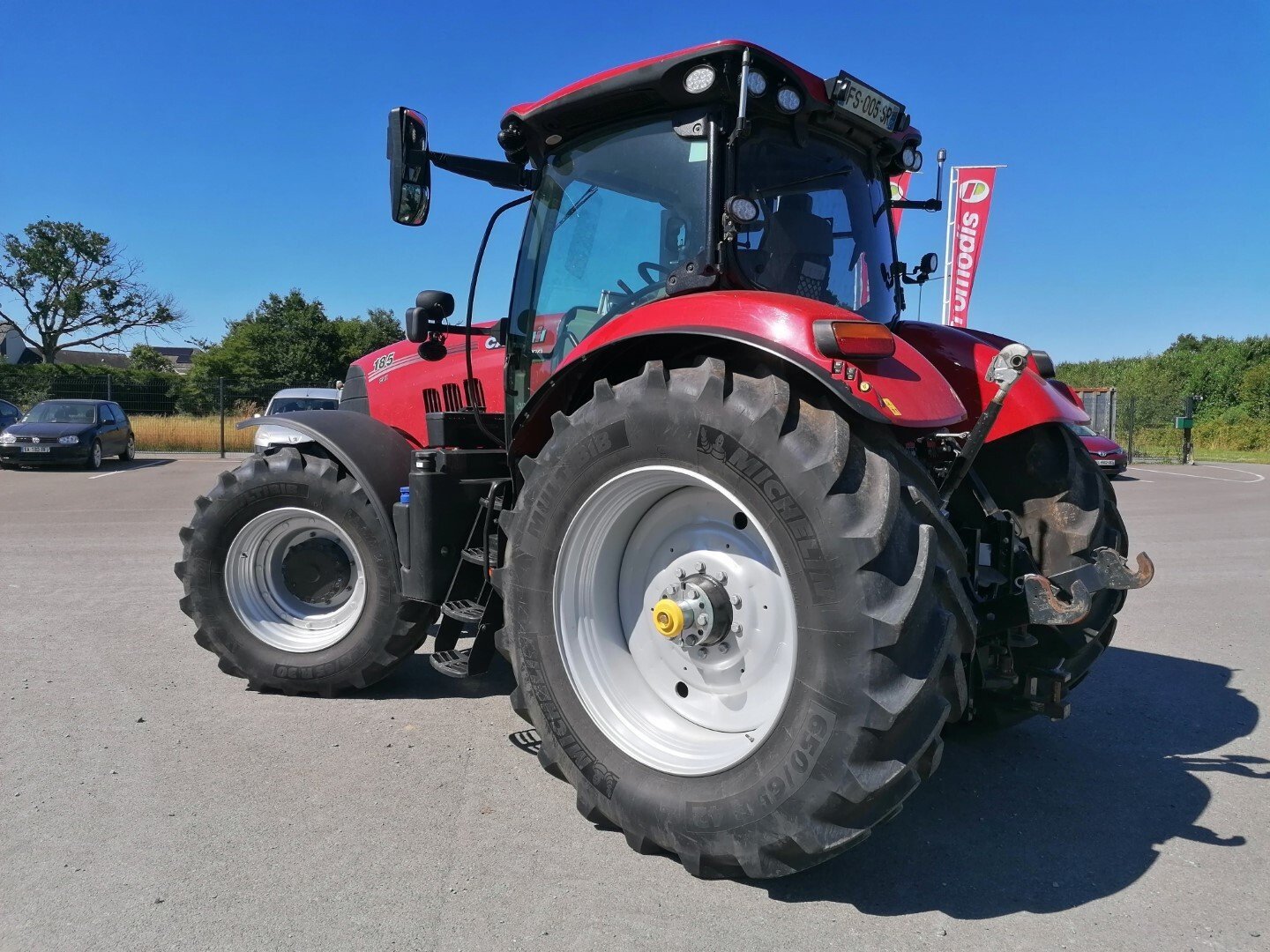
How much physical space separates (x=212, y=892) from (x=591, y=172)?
2809mm

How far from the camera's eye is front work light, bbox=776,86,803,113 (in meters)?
3.05

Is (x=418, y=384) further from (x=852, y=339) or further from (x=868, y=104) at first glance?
(x=852, y=339)

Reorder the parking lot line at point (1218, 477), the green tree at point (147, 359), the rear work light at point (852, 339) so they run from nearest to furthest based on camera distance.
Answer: the rear work light at point (852, 339)
the parking lot line at point (1218, 477)
the green tree at point (147, 359)

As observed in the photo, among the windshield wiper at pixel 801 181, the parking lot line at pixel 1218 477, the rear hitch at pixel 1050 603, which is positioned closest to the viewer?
the rear hitch at pixel 1050 603

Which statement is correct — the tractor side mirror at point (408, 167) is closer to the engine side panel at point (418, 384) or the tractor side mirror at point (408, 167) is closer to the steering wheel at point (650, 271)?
→ the engine side panel at point (418, 384)

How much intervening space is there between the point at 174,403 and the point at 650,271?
25.7 m

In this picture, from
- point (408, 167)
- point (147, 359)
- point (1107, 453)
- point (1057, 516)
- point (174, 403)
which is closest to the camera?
point (1057, 516)

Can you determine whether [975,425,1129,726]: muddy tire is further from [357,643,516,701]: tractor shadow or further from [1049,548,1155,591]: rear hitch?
[357,643,516,701]: tractor shadow

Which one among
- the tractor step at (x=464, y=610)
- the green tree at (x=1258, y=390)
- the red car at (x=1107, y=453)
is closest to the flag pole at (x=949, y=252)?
the red car at (x=1107, y=453)

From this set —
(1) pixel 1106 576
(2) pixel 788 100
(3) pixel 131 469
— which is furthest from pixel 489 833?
(3) pixel 131 469

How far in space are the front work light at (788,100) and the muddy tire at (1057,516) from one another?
151 cm

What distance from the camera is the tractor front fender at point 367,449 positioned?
13.4 ft

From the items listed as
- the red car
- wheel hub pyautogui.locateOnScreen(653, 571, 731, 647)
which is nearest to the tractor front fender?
wheel hub pyautogui.locateOnScreen(653, 571, 731, 647)

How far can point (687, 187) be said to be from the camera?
3.18m
